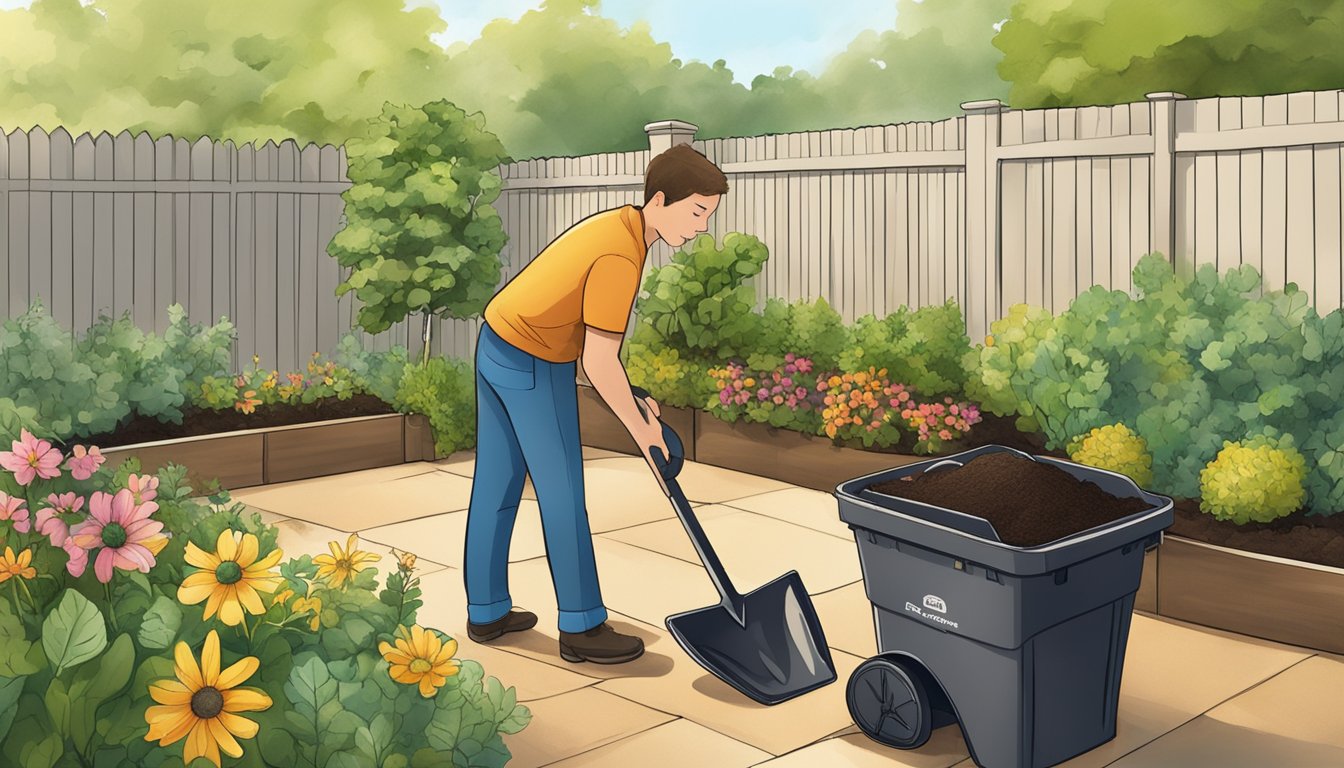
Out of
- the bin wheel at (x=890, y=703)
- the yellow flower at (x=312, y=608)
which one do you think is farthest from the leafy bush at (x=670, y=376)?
the yellow flower at (x=312, y=608)

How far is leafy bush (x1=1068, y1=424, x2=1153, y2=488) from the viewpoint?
5324 millimetres

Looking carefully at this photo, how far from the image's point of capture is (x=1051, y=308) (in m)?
7.74

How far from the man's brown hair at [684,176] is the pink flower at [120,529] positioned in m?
2.25

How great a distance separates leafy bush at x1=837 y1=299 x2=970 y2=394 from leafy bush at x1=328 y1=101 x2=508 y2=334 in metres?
2.63

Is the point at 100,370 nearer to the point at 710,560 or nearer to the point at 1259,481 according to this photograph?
the point at 710,560

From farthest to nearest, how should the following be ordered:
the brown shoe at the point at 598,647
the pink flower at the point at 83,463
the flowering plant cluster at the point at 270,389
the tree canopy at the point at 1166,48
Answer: the tree canopy at the point at 1166,48 → the flowering plant cluster at the point at 270,389 → the brown shoe at the point at 598,647 → the pink flower at the point at 83,463

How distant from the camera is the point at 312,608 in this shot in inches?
105

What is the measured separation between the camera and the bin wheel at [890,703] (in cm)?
366

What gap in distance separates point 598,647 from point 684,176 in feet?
5.24

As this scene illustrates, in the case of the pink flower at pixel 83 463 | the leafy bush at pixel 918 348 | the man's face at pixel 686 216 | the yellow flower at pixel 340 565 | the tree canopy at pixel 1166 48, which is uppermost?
the tree canopy at pixel 1166 48

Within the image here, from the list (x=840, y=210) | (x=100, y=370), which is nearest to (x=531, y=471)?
(x=100, y=370)

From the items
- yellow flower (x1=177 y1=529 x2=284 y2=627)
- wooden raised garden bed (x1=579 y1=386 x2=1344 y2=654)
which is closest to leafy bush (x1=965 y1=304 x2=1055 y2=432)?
wooden raised garden bed (x1=579 y1=386 x2=1344 y2=654)

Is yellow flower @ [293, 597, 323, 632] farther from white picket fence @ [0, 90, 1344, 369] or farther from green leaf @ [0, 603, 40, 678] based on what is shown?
white picket fence @ [0, 90, 1344, 369]

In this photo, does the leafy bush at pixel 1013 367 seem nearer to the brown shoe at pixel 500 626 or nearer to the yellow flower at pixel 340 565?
the brown shoe at pixel 500 626
